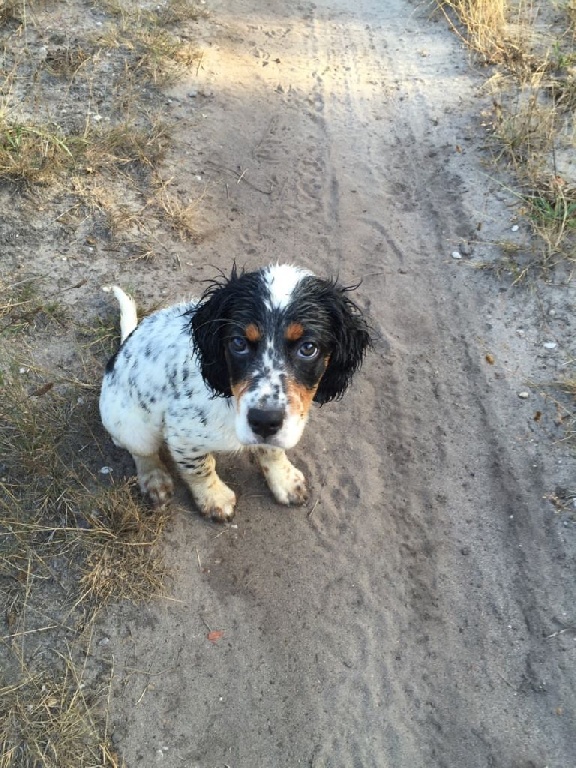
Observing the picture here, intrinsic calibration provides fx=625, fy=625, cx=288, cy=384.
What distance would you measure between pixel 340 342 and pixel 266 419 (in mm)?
700

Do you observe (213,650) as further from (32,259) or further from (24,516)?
(32,259)

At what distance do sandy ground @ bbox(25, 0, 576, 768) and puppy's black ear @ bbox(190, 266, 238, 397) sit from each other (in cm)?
124

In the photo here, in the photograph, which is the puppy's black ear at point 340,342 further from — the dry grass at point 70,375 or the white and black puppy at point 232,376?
the dry grass at point 70,375

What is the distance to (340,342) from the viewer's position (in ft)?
10.8

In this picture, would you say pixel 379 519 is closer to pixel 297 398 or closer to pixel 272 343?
pixel 297 398

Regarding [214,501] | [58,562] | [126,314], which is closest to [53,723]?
[58,562]

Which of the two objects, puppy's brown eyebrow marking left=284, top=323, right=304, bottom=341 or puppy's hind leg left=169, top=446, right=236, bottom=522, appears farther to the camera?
puppy's hind leg left=169, top=446, right=236, bottom=522

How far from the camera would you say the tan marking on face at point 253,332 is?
9.80 ft

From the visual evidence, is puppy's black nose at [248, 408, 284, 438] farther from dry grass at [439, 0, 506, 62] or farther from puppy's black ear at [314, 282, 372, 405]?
dry grass at [439, 0, 506, 62]

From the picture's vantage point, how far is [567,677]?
346 cm

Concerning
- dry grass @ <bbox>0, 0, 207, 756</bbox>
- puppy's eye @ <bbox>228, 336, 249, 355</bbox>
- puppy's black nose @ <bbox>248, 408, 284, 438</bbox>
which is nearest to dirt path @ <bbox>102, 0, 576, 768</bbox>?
dry grass @ <bbox>0, 0, 207, 756</bbox>

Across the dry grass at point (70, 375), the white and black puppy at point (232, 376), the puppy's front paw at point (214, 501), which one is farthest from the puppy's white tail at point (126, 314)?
the puppy's front paw at point (214, 501)

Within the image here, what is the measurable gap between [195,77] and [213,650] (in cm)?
618

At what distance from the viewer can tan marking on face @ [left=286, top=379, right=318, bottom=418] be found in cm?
293
